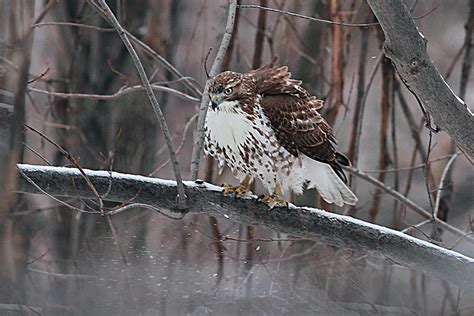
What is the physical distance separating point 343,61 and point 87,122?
2.52 ft

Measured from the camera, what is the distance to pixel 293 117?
1.28 metres

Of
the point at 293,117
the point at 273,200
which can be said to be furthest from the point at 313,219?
the point at 293,117

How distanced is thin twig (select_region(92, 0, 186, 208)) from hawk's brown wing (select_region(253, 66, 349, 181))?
25cm

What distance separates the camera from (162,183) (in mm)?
1114

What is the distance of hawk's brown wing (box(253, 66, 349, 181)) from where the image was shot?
4.15 ft

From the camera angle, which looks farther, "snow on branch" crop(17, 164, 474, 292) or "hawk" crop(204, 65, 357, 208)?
"hawk" crop(204, 65, 357, 208)

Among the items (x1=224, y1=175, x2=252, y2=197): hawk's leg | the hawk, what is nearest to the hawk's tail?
the hawk

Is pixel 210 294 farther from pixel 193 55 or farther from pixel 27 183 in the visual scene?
pixel 193 55

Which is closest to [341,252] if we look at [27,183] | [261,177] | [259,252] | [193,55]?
[259,252]

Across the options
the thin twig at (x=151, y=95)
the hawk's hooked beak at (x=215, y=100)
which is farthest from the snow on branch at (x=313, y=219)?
the hawk's hooked beak at (x=215, y=100)

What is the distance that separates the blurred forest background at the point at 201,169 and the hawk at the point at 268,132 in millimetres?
151

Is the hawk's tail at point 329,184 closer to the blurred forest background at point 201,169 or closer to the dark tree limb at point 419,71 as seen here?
the blurred forest background at point 201,169

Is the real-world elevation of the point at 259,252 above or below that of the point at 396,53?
below

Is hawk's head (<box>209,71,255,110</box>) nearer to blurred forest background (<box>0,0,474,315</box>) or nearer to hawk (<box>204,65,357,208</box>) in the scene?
hawk (<box>204,65,357,208</box>)
